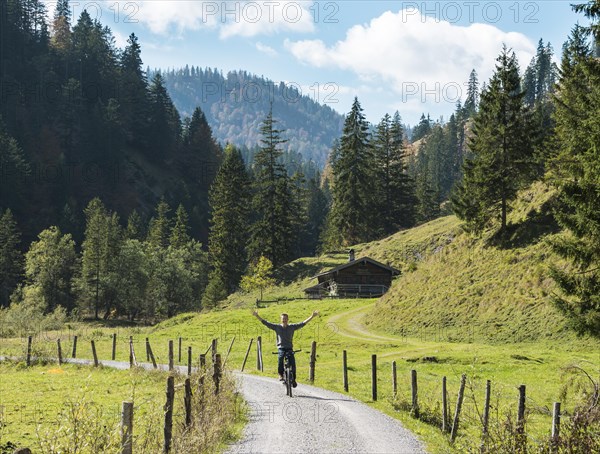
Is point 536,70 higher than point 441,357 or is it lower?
higher

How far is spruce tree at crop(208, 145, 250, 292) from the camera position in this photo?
3189 inches

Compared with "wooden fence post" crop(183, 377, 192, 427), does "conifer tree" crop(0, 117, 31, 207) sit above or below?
above

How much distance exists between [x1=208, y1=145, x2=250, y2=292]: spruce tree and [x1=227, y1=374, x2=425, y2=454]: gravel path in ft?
205

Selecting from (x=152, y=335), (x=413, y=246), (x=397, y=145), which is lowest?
(x=152, y=335)

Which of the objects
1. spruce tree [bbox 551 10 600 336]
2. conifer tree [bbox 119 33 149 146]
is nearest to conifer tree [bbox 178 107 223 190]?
conifer tree [bbox 119 33 149 146]

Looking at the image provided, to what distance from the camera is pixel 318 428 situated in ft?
44.6

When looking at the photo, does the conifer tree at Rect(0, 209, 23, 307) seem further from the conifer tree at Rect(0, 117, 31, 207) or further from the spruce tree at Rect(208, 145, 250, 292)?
the spruce tree at Rect(208, 145, 250, 292)

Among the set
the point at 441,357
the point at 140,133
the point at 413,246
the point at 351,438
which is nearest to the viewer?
the point at 351,438

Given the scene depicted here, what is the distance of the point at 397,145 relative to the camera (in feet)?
303

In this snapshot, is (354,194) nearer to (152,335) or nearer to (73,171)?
(152,335)

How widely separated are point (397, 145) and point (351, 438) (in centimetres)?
8310

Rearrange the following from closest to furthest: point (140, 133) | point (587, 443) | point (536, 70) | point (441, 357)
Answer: point (587, 443) → point (441, 357) → point (140, 133) → point (536, 70)

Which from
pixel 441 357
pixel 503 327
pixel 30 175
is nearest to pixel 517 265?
pixel 503 327

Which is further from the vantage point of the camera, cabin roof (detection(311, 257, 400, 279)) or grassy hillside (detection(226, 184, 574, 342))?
cabin roof (detection(311, 257, 400, 279))
